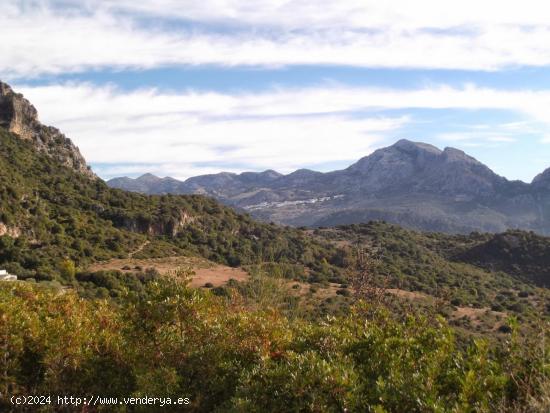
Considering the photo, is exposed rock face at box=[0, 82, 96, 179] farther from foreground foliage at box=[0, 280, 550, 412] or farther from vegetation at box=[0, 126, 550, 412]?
foreground foliage at box=[0, 280, 550, 412]

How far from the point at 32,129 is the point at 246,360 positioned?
85156mm

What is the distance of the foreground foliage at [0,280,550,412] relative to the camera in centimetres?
696

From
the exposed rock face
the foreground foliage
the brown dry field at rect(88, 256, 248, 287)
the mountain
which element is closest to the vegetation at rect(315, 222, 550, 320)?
the mountain

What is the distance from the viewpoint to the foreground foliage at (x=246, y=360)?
274 inches

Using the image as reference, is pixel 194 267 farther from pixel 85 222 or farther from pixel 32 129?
pixel 32 129

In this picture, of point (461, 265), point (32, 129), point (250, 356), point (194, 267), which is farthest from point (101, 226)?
point (461, 265)

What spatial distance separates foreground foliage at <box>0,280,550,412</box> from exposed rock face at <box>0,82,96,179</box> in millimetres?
76857

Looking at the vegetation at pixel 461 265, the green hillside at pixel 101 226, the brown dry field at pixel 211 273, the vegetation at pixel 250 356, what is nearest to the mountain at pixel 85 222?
the green hillside at pixel 101 226

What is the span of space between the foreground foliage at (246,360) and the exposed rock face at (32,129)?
76857 mm

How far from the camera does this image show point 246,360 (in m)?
9.20

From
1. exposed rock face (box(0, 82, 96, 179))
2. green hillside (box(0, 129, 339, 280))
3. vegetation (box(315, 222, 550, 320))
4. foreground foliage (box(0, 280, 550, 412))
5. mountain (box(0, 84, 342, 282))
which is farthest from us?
exposed rock face (box(0, 82, 96, 179))

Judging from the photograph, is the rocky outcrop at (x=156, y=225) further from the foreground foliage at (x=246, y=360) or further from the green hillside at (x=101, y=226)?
the foreground foliage at (x=246, y=360)

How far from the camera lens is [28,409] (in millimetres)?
8984

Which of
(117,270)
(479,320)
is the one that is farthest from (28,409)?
(479,320)
